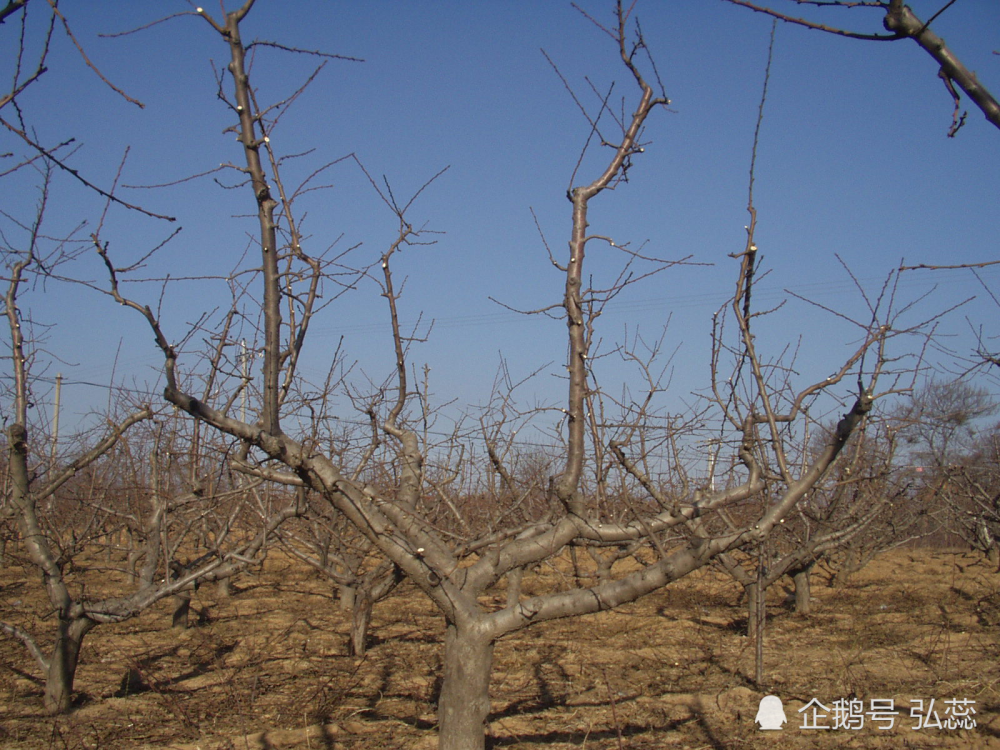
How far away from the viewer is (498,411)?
546 centimetres

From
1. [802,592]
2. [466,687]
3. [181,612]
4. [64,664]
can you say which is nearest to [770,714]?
[466,687]

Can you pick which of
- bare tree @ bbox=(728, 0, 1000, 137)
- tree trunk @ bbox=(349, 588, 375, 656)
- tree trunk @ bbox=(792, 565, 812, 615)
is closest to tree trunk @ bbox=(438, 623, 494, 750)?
bare tree @ bbox=(728, 0, 1000, 137)

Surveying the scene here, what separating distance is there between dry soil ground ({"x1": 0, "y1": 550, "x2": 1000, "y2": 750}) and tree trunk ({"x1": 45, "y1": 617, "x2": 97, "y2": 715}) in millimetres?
141

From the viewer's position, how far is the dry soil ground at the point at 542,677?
453 cm

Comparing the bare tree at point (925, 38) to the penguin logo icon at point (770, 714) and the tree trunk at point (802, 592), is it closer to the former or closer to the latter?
the penguin logo icon at point (770, 714)

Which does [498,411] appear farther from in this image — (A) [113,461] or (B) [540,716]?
(A) [113,461]

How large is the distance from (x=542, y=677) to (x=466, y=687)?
3.41m

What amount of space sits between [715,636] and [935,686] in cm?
244

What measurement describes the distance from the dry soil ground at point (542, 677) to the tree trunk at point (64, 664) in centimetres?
14

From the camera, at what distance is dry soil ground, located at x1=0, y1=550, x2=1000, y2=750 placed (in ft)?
14.9

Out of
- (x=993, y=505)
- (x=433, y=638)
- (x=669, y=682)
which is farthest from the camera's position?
(x=433, y=638)

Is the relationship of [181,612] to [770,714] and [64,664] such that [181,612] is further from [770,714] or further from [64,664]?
[770,714]

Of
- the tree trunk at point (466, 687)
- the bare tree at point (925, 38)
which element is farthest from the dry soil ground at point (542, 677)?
the bare tree at point (925, 38)

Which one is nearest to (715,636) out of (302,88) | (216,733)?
(216,733)
